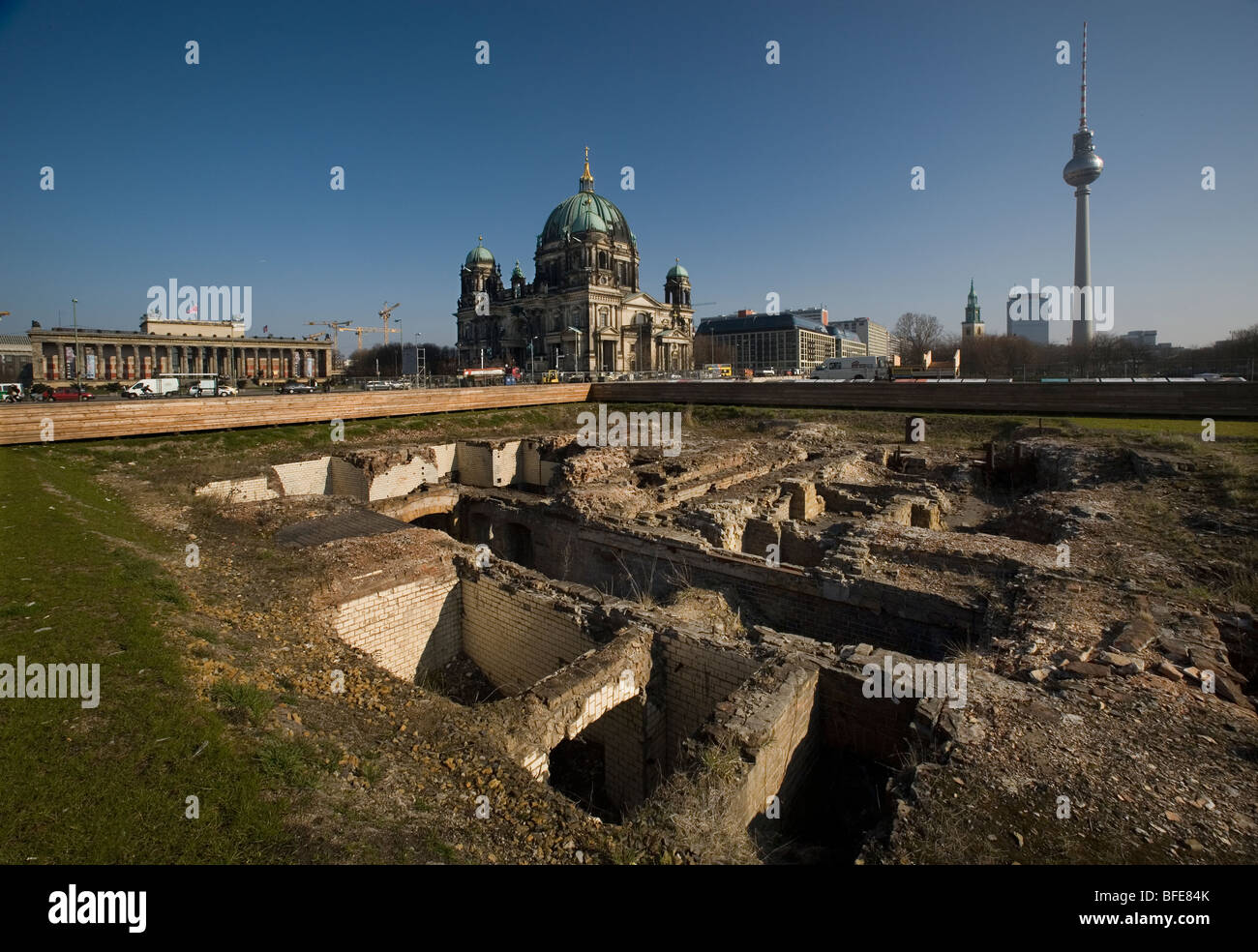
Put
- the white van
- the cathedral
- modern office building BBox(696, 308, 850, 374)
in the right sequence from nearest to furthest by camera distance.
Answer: the white van → the cathedral → modern office building BBox(696, 308, 850, 374)

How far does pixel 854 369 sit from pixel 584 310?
125ft

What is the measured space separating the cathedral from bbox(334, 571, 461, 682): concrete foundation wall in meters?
64.6

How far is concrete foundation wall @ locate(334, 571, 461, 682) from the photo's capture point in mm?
9477

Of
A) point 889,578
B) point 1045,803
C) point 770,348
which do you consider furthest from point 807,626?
point 770,348

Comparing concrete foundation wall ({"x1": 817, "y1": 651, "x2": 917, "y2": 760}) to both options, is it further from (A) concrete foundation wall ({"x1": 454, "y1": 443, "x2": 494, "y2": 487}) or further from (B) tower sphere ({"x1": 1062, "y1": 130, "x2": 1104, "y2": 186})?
(B) tower sphere ({"x1": 1062, "y1": 130, "x2": 1104, "y2": 186})

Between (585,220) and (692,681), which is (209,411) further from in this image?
(585,220)

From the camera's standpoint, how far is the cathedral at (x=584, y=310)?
76500 mm

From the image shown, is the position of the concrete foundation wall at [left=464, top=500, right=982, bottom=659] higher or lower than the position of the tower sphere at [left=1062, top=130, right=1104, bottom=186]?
lower

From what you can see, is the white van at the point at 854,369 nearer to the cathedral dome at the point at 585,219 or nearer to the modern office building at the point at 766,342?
the cathedral dome at the point at 585,219

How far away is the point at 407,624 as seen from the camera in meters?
10.1

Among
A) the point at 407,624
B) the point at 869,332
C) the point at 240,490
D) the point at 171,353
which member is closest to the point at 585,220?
the point at 171,353

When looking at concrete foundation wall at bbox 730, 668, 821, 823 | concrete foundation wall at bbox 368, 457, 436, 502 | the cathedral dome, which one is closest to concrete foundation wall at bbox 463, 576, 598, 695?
concrete foundation wall at bbox 730, 668, 821, 823
